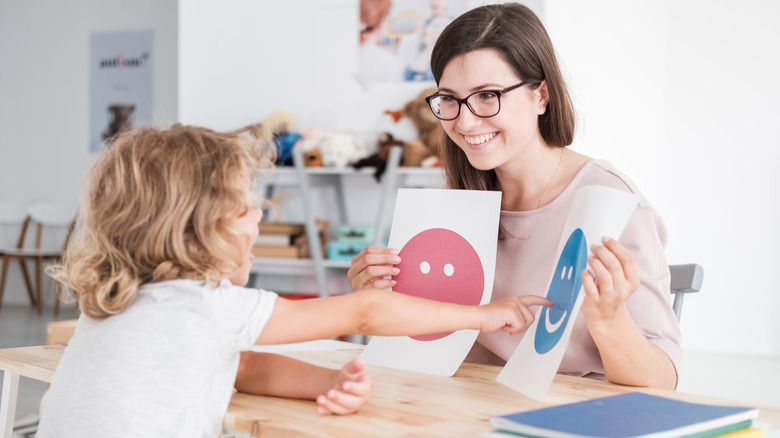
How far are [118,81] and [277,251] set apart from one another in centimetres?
344

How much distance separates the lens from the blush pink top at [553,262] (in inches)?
52.6

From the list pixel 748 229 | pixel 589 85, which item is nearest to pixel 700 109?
pixel 748 229

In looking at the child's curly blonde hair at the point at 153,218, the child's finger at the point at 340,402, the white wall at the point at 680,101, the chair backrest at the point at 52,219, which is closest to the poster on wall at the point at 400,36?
the white wall at the point at 680,101

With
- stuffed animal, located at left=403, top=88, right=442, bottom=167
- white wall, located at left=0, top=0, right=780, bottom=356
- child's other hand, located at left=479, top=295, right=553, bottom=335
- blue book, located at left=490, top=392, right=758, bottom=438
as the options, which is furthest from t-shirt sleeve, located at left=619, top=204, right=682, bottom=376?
white wall, located at left=0, top=0, right=780, bottom=356

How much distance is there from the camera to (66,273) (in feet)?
3.54

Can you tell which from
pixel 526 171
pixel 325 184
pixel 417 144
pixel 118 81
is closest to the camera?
pixel 526 171

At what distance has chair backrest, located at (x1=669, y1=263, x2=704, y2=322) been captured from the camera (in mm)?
1649

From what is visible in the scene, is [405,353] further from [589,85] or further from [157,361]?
[589,85]

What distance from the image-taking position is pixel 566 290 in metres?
1.12

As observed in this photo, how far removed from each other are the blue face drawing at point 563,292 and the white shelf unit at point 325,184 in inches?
117

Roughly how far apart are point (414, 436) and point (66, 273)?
0.54 metres

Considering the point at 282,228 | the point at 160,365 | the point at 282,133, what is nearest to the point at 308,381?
the point at 160,365

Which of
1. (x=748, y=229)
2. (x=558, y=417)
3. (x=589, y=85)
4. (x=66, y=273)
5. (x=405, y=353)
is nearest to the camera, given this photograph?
(x=558, y=417)

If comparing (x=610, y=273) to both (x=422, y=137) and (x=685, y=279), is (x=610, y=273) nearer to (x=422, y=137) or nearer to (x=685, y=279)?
(x=685, y=279)
